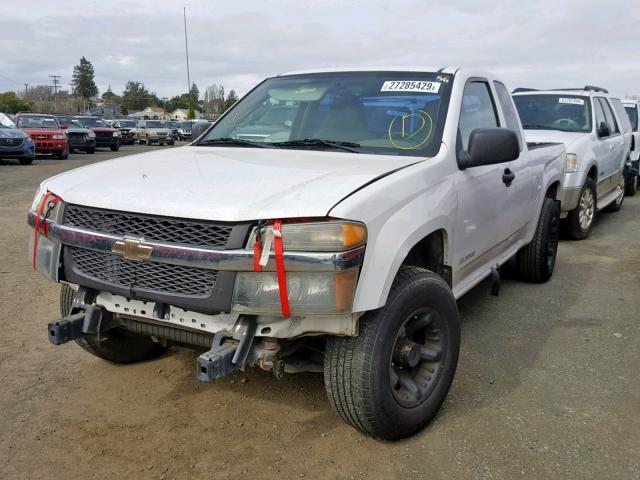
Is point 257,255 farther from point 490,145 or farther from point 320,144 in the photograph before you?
point 490,145

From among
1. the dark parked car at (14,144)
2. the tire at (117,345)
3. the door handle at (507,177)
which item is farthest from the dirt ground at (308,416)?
the dark parked car at (14,144)

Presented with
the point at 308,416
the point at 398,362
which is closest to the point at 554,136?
the point at 398,362

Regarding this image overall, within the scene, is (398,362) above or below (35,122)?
below

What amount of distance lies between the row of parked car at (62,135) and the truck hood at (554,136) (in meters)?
15.2

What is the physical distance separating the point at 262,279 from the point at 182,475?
100 cm

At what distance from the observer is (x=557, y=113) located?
8.74 m

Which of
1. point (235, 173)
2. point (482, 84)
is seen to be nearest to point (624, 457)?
point (235, 173)

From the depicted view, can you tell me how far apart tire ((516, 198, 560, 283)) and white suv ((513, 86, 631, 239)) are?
1692 mm

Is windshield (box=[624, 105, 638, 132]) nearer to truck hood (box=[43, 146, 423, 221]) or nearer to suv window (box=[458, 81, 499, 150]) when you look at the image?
suv window (box=[458, 81, 499, 150])

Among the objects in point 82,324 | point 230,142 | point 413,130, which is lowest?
point 82,324

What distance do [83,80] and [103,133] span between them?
313 ft

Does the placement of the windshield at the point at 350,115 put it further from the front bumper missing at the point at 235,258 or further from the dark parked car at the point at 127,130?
the dark parked car at the point at 127,130

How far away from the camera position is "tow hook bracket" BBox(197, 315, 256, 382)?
8.24 feet

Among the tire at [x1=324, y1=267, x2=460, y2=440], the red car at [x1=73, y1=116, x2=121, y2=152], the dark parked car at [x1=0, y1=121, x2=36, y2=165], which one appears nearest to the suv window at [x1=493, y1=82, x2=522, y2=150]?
the tire at [x1=324, y1=267, x2=460, y2=440]
